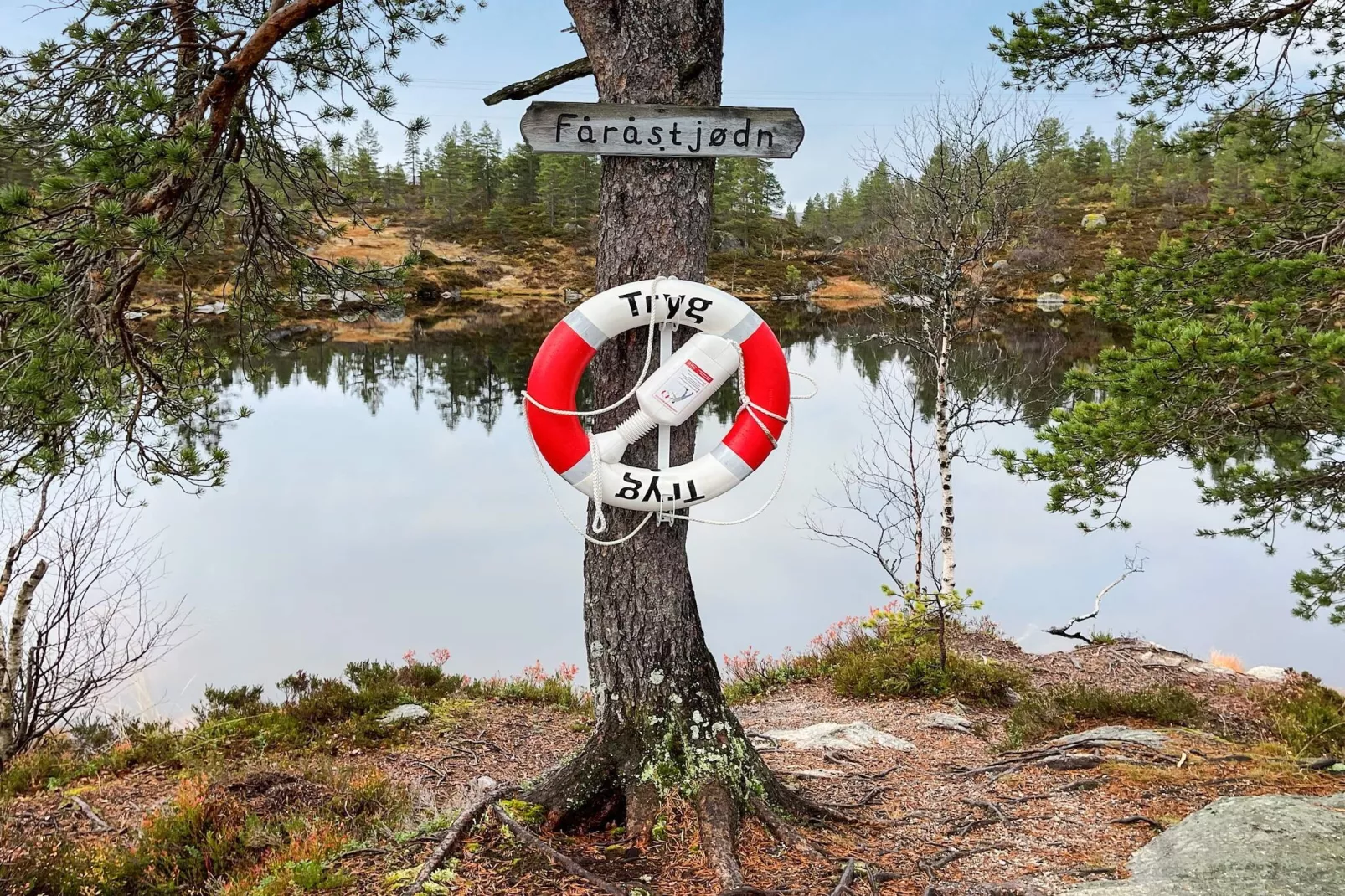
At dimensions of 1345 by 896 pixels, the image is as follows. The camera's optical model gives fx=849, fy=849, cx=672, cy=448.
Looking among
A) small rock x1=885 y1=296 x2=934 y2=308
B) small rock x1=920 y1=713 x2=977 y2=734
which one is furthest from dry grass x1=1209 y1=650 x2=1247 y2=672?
small rock x1=885 y1=296 x2=934 y2=308

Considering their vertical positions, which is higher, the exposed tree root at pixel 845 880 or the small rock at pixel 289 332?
the small rock at pixel 289 332

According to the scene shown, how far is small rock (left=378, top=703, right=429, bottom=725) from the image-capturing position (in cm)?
519

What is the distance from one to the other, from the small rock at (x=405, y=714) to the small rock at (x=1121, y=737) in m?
3.63

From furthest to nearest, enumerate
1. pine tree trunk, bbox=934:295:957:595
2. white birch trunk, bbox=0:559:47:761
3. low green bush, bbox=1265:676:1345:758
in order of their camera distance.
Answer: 1. pine tree trunk, bbox=934:295:957:595
2. white birch trunk, bbox=0:559:47:761
3. low green bush, bbox=1265:676:1345:758

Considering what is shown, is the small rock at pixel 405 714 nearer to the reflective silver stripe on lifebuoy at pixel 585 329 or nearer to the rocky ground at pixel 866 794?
the rocky ground at pixel 866 794

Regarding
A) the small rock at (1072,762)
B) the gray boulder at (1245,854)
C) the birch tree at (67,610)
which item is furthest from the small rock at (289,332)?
the gray boulder at (1245,854)

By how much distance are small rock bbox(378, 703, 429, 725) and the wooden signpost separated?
3.92 m

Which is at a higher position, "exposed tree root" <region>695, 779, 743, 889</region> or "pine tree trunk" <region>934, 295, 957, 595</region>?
"pine tree trunk" <region>934, 295, 957, 595</region>

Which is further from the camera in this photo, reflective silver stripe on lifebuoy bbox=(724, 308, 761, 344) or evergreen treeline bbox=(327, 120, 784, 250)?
evergreen treeline bbox=(327, 120, 784, 250)

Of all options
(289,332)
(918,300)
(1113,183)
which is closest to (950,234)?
(918,300)

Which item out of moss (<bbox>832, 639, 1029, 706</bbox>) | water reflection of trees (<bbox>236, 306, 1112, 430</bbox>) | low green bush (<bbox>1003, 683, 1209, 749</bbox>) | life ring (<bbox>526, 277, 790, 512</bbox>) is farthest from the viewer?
water reflection of trees (<bbox>236, 306, 1112, 430</bbox>)

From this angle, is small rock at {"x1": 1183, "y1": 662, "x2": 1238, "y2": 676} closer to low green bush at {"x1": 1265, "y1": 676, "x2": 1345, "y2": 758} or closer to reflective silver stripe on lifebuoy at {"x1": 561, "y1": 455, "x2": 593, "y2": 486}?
low green bush at {"x1": 1265, "y1": 676, "x2": 1345, "y2": 758}

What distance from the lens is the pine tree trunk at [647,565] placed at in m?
2.51

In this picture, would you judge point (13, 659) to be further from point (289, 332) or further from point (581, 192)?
point (581, 192)
